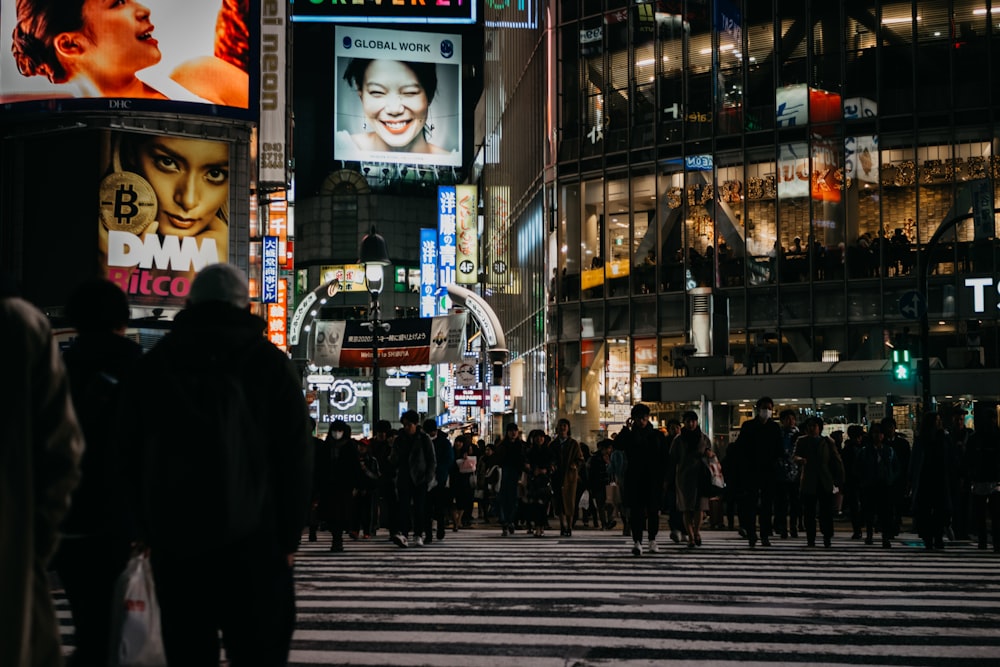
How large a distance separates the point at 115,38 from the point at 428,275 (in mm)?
34982

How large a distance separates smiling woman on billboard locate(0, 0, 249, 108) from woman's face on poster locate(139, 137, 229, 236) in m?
1.63

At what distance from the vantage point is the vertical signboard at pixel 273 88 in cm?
3988

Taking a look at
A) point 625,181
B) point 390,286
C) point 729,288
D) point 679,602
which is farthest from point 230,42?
point 390,286

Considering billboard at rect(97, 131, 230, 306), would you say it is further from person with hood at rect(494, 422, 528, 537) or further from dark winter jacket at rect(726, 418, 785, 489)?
dark winter jacket at rect(726, 418, 785, 489)

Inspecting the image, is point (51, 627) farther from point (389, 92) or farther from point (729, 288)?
point (389, 92)

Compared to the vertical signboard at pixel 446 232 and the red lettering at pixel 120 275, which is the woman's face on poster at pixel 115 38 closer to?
the red lettering at pixel 120 275

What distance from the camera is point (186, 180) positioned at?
38125mm

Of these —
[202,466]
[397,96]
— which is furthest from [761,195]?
[397,96]

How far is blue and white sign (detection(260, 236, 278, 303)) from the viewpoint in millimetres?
44594

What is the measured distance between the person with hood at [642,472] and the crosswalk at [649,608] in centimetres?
42

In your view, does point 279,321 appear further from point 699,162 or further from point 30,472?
point 30,472

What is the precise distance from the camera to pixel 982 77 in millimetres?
36781

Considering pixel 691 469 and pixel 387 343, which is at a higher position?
pixel 387 343

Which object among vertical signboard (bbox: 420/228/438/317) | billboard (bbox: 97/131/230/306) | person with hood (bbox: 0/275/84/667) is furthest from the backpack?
vertical signboard (bbox: 420/228/438/317)
